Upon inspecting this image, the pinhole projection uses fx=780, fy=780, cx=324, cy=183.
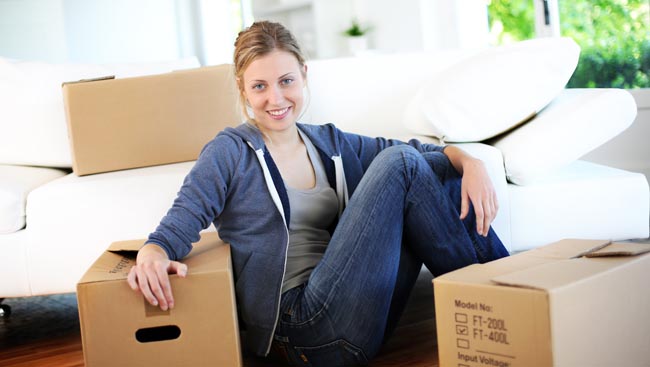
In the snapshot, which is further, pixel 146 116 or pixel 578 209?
pixel 146 116

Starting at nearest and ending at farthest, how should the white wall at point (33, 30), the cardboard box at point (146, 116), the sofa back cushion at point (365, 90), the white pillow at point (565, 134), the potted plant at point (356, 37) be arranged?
the white pillow at point (565, 134) < the cardboard box at point (146, 116) < the sofa back cushion at point (365, 90) < the white wall at point (33, 30) < the potted plant at point (356, 37)

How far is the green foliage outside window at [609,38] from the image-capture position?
361 cm

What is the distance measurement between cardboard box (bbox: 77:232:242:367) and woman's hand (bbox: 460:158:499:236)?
0.49 meters

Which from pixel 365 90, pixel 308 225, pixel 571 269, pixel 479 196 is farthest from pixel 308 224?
pixel 365 90

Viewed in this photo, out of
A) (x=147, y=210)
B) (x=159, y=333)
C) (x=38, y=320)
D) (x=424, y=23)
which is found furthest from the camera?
(x=424, y=23)

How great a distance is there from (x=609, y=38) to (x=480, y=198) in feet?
8.49

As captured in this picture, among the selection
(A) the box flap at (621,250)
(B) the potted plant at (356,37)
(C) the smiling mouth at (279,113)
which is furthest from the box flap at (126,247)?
(B) the potted plant at (356,37)

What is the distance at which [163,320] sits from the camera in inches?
53.4

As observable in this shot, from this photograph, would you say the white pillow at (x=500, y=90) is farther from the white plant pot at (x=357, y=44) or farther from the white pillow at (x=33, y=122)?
the white plant pot at (x=357, y=44)

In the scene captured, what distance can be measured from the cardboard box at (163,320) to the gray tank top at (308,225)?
0.23 m

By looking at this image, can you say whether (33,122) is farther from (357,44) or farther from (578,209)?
(357,44)

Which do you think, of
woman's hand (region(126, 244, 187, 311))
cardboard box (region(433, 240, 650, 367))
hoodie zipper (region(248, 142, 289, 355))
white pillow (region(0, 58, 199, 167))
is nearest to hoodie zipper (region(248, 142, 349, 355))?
hoodie zipper (region(248, 142, 289, 355))

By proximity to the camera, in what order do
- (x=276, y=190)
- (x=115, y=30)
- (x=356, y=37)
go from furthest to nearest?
(x=115, y=30) → (x=356, y=37) → (x=276, y=190)

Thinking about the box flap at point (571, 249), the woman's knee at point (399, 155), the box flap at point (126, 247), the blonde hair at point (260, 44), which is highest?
the blonde hair at point (260, 44)
